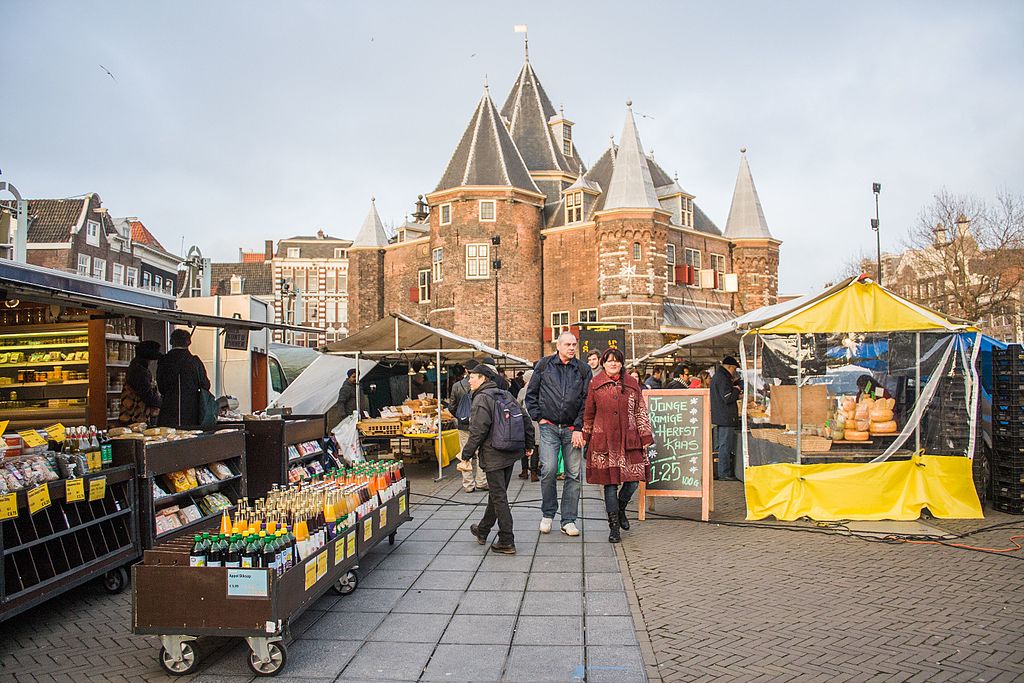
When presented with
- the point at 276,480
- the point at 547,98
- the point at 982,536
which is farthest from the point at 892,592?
the point at 547,98

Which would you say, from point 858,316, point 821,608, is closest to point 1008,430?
point 858,316

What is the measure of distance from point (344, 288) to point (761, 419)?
2305 inches

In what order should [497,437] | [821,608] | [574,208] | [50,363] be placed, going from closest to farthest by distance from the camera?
1. [821,608]
2. [497,437]
3. [50,363]
4. [574,208]

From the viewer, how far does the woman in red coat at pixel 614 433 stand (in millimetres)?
7449

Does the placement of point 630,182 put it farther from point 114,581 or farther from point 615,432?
point 114,581

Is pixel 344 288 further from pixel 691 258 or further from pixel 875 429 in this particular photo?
pixel 875 429

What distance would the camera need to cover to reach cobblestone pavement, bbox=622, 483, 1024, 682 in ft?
13.8

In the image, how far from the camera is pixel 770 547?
7.09 m

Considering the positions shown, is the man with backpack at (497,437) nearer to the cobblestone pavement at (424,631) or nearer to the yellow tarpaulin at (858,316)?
the cobblestone pavement at (424,631)

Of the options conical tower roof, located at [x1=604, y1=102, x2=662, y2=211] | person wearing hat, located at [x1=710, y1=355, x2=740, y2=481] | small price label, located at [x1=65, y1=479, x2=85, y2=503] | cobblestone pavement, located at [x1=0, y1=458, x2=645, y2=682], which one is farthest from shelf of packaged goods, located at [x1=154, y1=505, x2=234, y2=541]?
conical tower roof, located at [x1=604, y1=102, x2=662, y2=211]

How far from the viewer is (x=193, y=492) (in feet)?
23.0

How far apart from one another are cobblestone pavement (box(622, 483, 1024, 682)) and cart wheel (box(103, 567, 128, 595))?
13.4ft

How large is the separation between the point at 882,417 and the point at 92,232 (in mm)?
35715

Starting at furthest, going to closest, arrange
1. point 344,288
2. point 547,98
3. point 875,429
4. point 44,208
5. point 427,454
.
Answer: point 344,288 → point 547,98 → point 44,208 → point 427,454 → point 875,429
